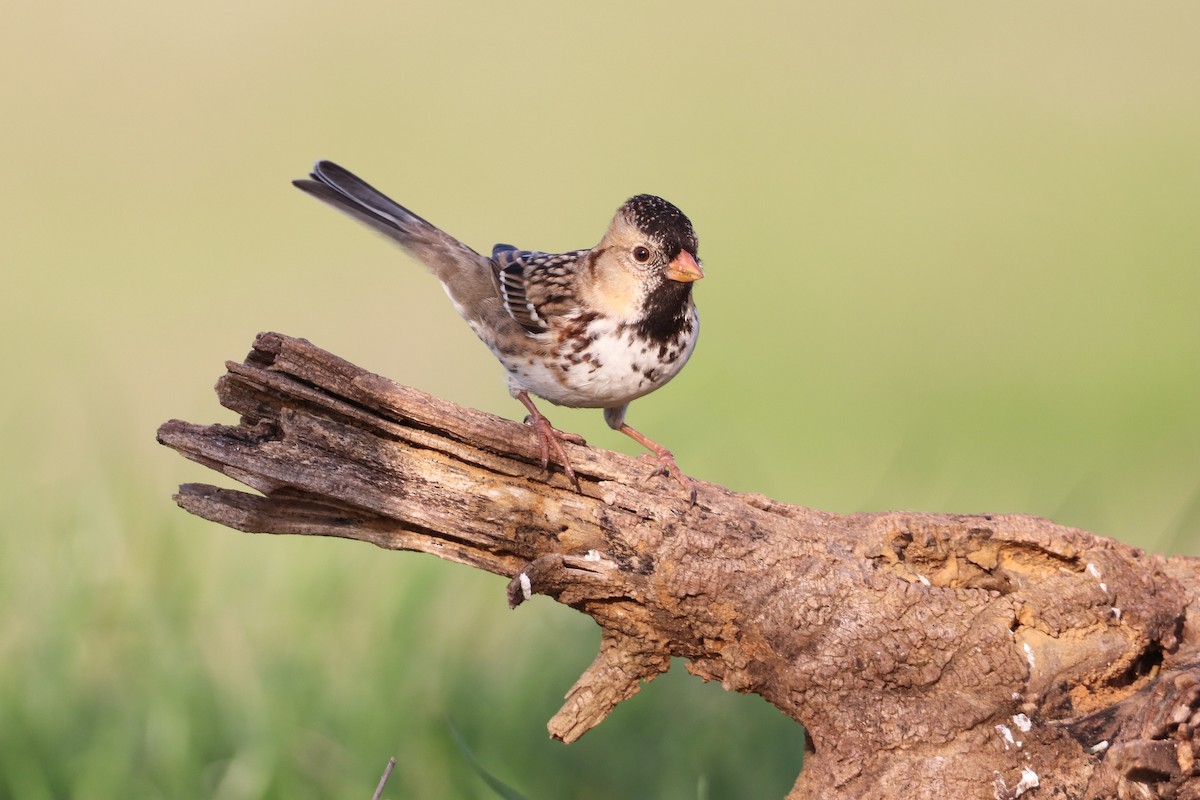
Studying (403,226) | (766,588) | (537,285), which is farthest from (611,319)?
(403,226)

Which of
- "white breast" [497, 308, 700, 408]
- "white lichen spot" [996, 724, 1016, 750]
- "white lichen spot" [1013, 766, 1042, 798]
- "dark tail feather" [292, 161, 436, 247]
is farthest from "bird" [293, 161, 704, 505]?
"white lichen spot" [1013, 766, 1042, 798]

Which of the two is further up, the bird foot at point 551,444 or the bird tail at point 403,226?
the bird tail at point 403,226

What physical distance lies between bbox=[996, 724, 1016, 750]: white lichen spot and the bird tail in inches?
104

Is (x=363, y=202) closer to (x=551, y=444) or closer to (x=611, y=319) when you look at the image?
(x=611, y=319)

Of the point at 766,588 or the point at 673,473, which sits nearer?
the point at 766,588

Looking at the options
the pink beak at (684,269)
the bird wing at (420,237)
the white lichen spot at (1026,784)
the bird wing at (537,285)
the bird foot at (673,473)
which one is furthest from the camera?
the bird wing at (420,237)

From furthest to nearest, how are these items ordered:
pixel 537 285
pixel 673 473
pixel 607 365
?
1. pixel 537 285
2. pixel 607 365
3. pixel 673 473

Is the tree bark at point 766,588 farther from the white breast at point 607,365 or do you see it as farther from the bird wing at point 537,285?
the bird wing at point 537,285

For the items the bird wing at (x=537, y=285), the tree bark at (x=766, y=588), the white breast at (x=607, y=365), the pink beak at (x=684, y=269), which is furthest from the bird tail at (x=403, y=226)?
the tree bark at (x=766, y=588)

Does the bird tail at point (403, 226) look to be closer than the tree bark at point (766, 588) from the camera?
No

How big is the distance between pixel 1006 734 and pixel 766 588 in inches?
29.6

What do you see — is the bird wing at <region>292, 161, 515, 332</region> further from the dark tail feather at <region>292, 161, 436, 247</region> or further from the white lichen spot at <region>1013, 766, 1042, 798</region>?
the white lichen spot at <region>1013, 766, 1042, 798</region>

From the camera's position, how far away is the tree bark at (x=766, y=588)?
3.25 meters

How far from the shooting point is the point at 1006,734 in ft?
10.8
